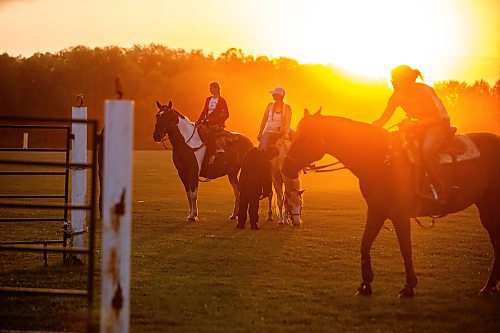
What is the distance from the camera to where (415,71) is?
376 inches

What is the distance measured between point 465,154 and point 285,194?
23.9 ft

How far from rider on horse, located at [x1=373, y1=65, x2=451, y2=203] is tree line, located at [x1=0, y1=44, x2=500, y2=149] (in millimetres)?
67845

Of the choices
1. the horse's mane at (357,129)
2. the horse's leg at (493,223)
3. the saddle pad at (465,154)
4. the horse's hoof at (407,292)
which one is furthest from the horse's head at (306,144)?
the horse's leg at (493,223)

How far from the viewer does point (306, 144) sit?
31.3ft

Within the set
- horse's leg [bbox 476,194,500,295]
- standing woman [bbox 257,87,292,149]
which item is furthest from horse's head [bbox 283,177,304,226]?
horse's leg [bbox 476,194,500,295]

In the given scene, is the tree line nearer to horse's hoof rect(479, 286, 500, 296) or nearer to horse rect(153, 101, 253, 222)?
horse rect(153, 101, 253, 222)

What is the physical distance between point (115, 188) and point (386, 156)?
14.6 ft

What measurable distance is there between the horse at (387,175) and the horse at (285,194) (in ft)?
21.2

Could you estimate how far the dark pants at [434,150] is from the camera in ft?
30.3

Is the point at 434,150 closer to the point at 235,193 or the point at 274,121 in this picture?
the point at 274,121

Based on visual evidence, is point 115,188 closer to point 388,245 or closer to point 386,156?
point 386,156

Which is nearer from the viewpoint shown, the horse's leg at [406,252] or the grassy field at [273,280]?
the grassy field at [273,280]

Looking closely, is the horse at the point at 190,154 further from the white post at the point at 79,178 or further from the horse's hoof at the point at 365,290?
the horse's hoof at the point at 365,290

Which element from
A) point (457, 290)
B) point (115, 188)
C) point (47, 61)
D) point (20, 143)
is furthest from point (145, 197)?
point (47, 61)
